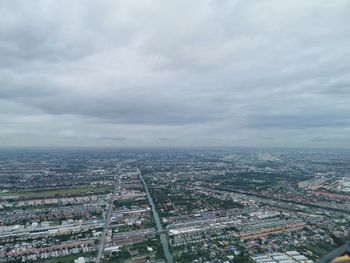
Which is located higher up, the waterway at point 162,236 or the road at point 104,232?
the waterway at point 162,236

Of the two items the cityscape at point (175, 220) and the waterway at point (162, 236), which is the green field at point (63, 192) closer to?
the cityscape at point (175, 220)

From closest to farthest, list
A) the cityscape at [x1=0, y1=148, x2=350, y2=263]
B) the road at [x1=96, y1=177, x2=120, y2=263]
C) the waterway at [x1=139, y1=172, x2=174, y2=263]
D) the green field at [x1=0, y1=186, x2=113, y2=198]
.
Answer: the waterway at [x1=139, y1=172, x2=174, y2=263] → the road at [x1=96, y1=177, x2=120, y2=263] → the cityscape at [x1=0, y1=148, x2=350, y2=263] → the green field at [x1=0, y1=186, x2=113, y2=198]

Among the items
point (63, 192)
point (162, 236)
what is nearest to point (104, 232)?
point (162, 236)

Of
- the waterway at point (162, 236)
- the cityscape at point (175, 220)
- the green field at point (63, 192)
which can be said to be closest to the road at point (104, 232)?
the cityscape at point (175, 220)

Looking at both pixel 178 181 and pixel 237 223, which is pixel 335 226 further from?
pixel 178 181

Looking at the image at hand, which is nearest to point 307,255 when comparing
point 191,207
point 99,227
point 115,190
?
point 191,207

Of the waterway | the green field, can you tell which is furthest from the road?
the green field

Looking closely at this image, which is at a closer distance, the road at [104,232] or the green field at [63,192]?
the road at [104,232]

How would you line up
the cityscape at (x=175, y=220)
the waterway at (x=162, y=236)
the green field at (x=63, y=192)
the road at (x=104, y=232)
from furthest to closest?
the green field at (x=63, y=192)
the cityscape at (x=175, y=220)
the road at (x=104, y=232)
the waterway at (x=162, y=236)

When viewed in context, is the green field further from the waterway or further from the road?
the waterway
